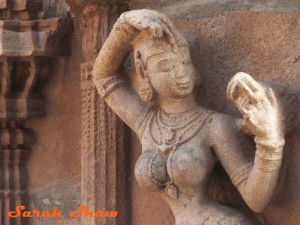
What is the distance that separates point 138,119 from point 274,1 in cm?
61

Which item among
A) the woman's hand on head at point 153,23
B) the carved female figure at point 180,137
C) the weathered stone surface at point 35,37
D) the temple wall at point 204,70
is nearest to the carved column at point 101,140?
the temple wall at point 204,70

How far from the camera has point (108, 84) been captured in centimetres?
242

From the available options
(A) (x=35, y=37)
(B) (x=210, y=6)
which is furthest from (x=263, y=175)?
(A) (x=35, y=37)

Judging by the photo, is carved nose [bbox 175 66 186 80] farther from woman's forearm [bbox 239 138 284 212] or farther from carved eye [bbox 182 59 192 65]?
woman's forearm [bbox 239 138 284 212]

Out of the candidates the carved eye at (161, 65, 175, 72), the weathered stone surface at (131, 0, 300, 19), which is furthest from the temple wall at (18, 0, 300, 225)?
the carved eye at (161, 65, 175, 72)

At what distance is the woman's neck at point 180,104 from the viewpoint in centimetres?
224

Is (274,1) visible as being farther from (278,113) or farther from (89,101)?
(89,101)

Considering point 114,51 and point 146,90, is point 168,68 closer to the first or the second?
point 146,90

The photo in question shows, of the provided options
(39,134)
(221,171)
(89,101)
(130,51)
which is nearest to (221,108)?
(221,171)

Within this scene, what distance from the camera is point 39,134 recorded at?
295cm

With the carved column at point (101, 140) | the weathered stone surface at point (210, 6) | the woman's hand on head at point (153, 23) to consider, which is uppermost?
the weathered stone surface at point (210, 6)

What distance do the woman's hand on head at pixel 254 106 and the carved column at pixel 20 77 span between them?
1.02 meters

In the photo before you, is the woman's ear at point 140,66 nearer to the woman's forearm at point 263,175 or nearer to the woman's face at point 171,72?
the woman's face at point 171,72

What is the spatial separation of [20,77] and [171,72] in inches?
35.2
